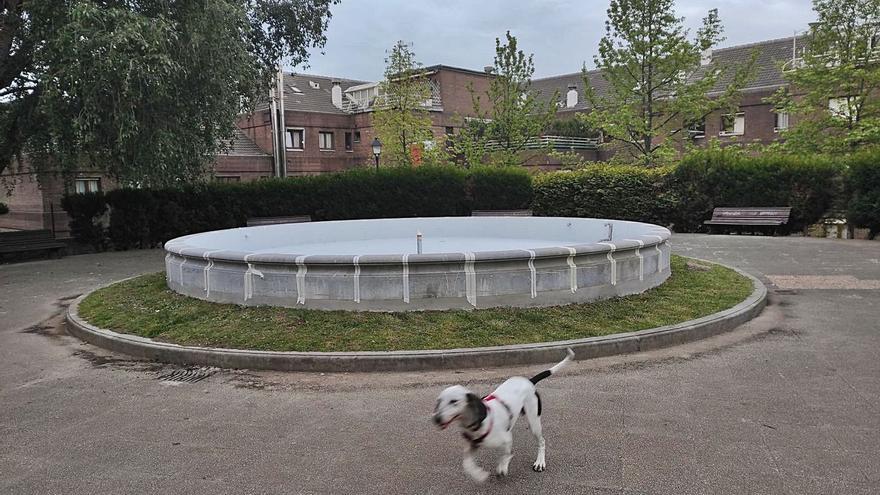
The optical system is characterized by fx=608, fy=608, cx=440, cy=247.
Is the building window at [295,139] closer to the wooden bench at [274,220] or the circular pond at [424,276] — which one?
the wooden bench at [274,220]

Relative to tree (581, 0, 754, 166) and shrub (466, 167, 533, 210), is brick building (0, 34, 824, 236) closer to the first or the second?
tree (581, 0, 754, 166)

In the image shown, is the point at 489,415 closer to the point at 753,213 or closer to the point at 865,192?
the point at 865,192

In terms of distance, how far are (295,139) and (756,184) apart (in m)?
32.8

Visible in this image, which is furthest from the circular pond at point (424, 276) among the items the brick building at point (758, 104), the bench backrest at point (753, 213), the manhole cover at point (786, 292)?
the brick building at point (758, 104)

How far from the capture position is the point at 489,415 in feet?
11.9

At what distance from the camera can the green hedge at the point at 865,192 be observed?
17.6 metres

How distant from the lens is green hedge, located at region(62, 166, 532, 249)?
68.0 feet

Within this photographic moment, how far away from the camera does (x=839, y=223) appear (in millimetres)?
18828

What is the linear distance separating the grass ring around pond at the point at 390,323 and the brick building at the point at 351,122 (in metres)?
23.8

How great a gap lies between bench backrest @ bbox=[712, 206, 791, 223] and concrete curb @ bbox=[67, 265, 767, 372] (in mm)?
13761

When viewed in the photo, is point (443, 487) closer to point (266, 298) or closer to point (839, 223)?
point (266, 298)

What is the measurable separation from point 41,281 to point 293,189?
980 centimetres

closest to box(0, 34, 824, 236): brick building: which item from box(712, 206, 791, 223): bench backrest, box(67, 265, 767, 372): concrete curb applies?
box(712, 206, 791, 223): bench backrest

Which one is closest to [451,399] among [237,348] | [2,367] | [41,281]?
[237,348]
